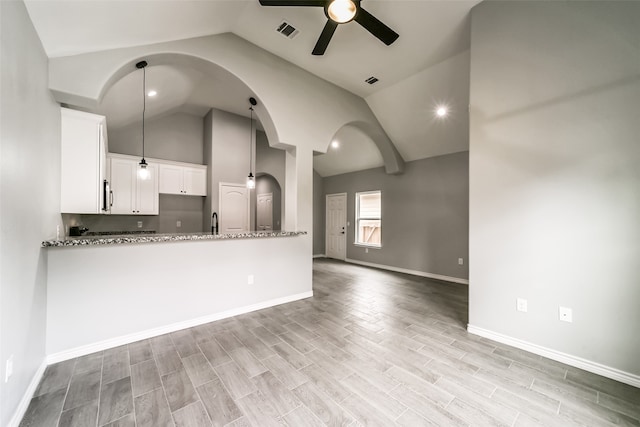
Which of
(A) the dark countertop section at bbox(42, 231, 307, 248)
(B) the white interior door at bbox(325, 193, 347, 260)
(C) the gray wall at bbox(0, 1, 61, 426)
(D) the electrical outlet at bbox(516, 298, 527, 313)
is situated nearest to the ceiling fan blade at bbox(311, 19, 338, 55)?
(C) the gray wall at bbox(0, 1, 61, 426)

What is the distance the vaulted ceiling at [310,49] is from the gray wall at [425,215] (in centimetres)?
47

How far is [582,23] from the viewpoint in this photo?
2199mm

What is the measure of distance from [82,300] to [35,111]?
1.66 metres

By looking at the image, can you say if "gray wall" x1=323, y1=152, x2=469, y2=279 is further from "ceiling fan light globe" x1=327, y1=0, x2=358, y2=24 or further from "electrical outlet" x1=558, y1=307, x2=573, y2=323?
"ceiling fan light globe" x1=327, y1=0, x2=358, y2=24

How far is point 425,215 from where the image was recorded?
564 centimetres

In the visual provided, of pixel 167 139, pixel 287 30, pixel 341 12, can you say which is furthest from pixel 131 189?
pixel 341 12

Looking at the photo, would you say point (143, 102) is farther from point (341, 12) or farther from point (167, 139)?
point (341, 12)

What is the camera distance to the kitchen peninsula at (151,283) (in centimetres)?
226

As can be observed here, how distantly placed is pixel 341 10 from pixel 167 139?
4961 mm

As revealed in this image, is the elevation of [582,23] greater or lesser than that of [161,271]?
greater

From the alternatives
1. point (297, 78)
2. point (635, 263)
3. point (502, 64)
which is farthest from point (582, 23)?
point (297, 78)

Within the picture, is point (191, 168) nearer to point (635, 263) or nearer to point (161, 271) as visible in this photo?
point (161, 271)

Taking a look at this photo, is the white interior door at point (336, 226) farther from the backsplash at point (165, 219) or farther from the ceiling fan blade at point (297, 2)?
the ceiling fan blade at point (297, 2)

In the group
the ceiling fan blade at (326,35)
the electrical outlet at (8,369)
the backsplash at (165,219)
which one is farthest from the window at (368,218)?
the electrical outlet at (8,369)
